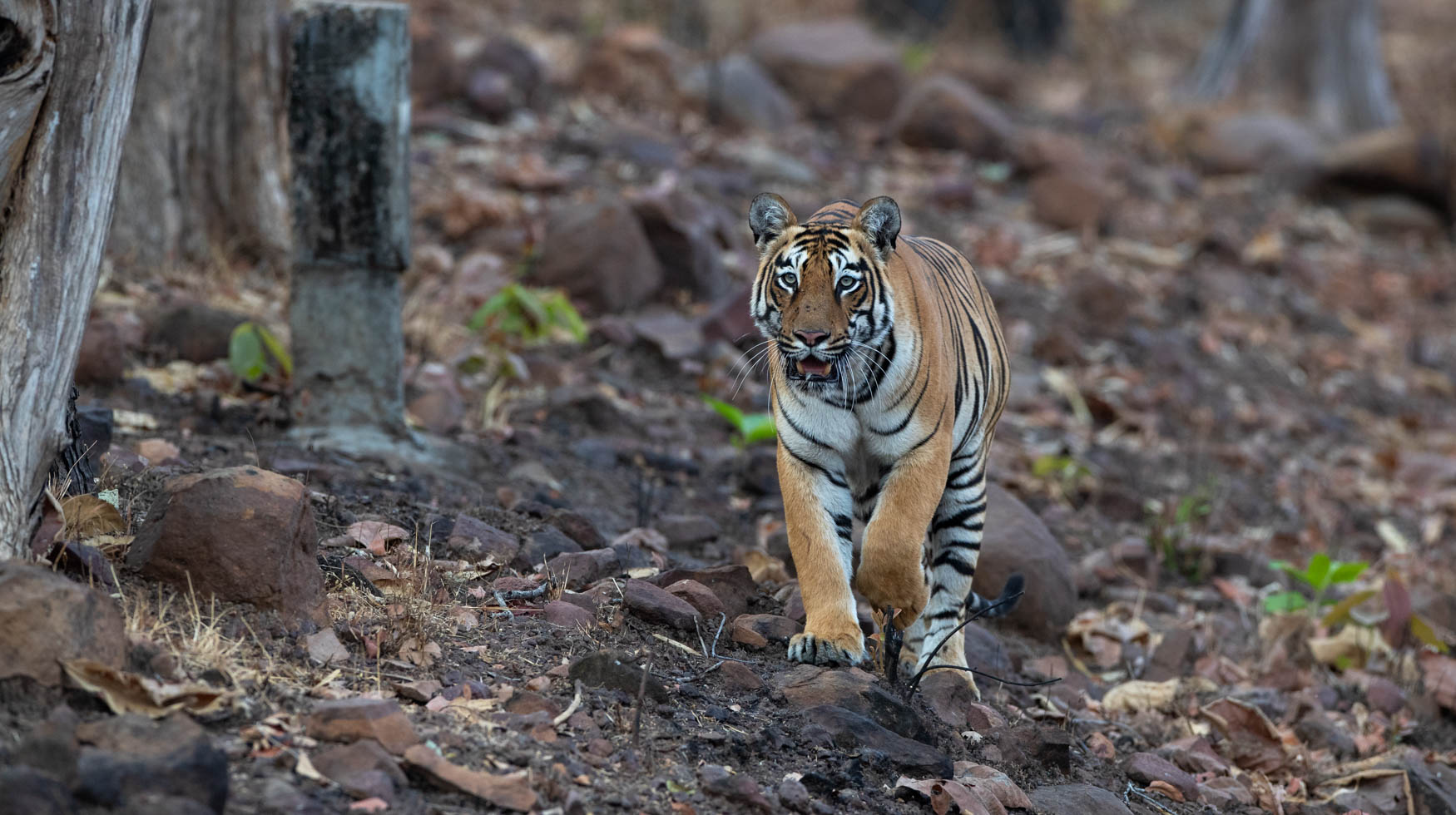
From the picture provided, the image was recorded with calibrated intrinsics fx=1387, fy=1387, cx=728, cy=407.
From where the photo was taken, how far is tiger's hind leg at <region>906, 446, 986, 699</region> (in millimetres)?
5090

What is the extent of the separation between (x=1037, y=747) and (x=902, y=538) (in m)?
0.78

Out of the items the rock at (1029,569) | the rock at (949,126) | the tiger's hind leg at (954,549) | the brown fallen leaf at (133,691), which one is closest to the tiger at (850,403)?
the tiger's hind leg at (954,549)

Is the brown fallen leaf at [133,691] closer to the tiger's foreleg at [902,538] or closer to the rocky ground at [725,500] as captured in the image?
the rocky ground at [725,500]

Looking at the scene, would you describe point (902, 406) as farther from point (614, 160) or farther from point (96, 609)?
point (614, 160)

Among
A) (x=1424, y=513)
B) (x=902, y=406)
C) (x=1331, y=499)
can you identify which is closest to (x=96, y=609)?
(x=902, y=406)

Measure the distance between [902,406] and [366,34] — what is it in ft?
8.79

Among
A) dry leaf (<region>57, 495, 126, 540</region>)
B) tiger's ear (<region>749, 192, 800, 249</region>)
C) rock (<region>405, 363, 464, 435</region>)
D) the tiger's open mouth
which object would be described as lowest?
rock (<region>405, 363, 464, 435</region>)

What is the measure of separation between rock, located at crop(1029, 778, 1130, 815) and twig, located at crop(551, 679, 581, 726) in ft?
4.35

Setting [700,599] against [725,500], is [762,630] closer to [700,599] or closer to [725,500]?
[700,599]

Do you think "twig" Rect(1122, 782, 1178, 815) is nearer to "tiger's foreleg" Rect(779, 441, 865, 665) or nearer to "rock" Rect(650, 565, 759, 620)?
"tiger's foreleg" Rect(779, 441, 865, 665)

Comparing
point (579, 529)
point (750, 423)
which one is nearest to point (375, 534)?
point (579, 529)

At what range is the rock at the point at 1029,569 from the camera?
6.02 meters

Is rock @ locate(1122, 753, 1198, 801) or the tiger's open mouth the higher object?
the tiger's open mouth

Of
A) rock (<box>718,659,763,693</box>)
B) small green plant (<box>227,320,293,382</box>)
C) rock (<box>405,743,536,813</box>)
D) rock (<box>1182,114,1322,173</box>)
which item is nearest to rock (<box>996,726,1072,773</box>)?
rock (<box>718,659,763,693</box>)
